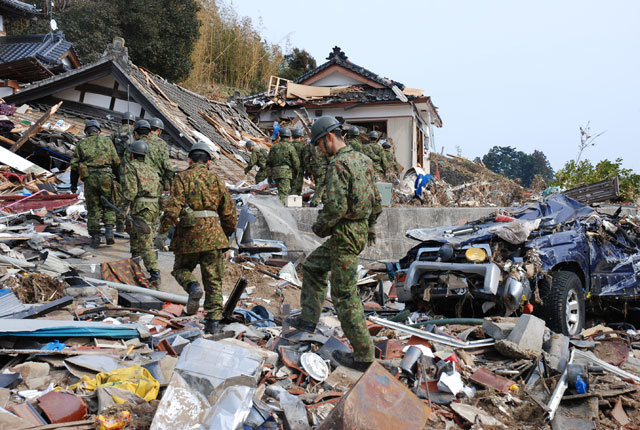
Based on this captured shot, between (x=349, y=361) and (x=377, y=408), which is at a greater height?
(x=377, y=408)

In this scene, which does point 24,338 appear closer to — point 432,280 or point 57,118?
point 432,280

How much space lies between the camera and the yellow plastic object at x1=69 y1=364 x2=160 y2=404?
138 inches

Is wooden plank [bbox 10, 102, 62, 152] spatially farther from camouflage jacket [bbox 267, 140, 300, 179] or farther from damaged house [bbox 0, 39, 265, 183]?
camouflage jacket [bbox 267, 140, 300, 179]

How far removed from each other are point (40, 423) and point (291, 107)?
19.3 meters

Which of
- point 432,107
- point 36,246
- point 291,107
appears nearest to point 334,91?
point 291,107

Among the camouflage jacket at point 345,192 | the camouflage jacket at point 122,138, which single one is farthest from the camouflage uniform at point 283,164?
the camouflage jacket at point 345,192

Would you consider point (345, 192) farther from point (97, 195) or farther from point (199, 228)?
point (97, 195)

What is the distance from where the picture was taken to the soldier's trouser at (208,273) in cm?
524

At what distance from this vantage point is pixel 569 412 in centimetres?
387

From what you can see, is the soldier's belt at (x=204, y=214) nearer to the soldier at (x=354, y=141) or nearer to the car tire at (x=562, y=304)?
the car tire at (x=562, y=304)

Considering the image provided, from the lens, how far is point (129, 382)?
3562mm

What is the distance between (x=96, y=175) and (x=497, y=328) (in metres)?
6.60

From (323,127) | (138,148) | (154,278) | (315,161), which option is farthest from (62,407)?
(315,161)

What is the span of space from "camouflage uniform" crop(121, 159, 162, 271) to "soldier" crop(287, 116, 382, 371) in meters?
3.66
